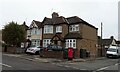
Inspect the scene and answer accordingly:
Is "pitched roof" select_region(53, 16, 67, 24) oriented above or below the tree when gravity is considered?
above

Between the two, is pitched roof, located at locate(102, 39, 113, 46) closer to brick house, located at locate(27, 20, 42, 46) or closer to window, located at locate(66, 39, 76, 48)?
brick house, located at locate(27, 20, 42, 46)

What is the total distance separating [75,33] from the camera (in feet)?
130

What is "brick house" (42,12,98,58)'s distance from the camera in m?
38.7

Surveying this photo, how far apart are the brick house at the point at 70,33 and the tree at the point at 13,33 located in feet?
22.8

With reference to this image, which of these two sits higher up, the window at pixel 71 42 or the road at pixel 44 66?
the window at pixel 71 42

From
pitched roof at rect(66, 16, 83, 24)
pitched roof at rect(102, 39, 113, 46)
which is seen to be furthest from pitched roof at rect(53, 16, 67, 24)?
pitched roof at rect(102, 39, 113, 46)

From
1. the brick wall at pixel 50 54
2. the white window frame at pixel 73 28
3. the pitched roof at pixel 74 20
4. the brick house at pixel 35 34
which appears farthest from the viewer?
the brick house at pixel 35 34

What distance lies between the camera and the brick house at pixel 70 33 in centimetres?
3869

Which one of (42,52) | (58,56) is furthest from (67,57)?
(42,52)

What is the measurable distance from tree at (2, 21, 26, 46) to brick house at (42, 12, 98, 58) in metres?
6.96

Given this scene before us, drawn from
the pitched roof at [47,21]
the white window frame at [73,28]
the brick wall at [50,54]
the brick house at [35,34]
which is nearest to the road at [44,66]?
the brick wall at [50,54]

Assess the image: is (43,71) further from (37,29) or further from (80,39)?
(37,29)

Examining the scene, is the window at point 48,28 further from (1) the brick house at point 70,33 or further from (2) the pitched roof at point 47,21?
(2) the pitched roof at point 47,21

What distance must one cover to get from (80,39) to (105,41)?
36574 millimetres
